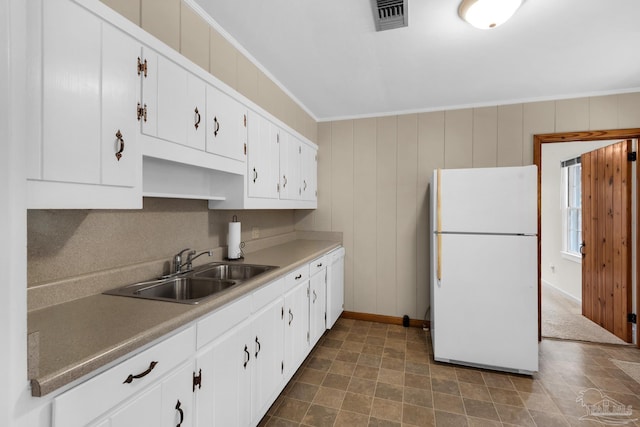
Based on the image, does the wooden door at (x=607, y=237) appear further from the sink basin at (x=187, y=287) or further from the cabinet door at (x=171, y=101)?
the cabinet door at (x=171, y=101)

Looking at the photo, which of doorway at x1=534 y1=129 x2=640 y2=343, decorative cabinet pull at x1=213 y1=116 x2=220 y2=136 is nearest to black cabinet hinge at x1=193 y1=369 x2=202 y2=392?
decorative cabinet pull at x1=213 y1=116 x2=220 y2=136

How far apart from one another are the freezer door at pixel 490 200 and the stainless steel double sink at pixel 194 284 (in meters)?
1.65

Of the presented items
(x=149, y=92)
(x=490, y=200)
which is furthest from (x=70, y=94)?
(x=490, y=200)

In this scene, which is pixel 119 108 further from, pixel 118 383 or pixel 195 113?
pixel 118 383

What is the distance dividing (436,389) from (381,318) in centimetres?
133

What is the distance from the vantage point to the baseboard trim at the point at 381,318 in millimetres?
3463

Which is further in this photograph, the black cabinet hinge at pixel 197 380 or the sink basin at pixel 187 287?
the sink basin at pixel 187 287

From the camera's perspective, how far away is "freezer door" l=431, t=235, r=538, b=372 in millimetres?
2443

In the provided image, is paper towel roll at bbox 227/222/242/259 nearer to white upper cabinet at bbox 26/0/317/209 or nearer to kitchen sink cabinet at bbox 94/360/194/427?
white upper cabinet at bbox 26/0/317/209

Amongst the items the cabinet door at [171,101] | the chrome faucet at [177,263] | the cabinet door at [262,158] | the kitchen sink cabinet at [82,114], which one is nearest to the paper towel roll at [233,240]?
the cabinet door at [262,158]

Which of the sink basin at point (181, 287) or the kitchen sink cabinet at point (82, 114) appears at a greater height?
the kitchen sink cabinet at point (82, 114)

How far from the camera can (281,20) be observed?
1.89m

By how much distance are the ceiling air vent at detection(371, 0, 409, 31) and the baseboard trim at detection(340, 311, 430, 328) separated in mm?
2960

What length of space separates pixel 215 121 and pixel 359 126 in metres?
2.27
